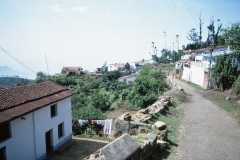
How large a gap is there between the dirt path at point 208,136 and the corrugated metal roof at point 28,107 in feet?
29.4

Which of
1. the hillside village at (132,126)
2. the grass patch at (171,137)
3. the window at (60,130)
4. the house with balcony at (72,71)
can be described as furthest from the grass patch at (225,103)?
the house with balcony at (72,71)

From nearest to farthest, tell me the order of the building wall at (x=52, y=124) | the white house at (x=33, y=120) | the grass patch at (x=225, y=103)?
the white house at (x=33, y=120) < the building wall at (x=52, y=124) < the grass patch at (x=225, y=103)

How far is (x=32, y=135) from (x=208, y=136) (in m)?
11.3

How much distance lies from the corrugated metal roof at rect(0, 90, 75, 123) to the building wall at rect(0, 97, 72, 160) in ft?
1.42

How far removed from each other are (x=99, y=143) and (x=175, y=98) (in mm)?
9971

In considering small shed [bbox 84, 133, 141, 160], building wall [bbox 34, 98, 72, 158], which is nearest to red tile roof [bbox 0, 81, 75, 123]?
building wall [bbox 34, 98, 72, 158]

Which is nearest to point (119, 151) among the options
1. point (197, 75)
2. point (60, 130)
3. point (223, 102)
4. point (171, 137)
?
point (171, 137)

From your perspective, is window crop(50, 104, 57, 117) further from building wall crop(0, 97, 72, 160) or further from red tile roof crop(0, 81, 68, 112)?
red tile roof crop(0, 81, 68, 112)

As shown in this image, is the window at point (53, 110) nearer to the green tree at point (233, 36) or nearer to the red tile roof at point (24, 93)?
the red tile roof at point (24, 93)

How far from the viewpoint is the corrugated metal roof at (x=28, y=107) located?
10.1 meters

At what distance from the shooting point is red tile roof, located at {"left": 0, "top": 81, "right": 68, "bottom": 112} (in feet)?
38.1

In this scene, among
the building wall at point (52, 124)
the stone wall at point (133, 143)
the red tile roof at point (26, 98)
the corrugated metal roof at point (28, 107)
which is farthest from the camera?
the building wall at point (52, 124)

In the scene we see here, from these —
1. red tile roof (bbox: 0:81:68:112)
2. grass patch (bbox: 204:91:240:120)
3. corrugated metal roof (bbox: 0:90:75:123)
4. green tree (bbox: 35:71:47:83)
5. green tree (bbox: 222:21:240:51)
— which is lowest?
green tree (bbox: 35:71:47:83)

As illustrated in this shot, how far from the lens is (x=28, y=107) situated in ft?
39.4
